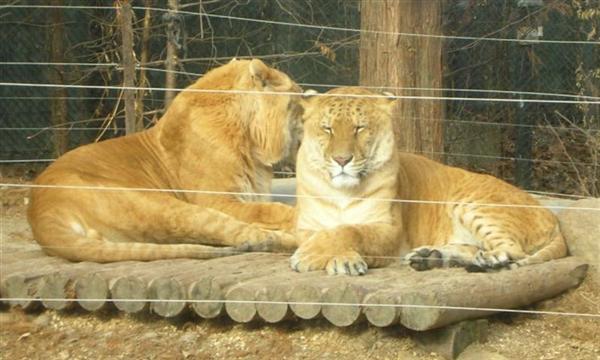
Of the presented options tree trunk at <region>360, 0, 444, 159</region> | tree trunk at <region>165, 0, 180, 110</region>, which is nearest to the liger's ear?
tree trunk at <region>360, 0, 444, 159</region>

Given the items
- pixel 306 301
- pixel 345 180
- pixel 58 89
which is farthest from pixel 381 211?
pixel 58 89

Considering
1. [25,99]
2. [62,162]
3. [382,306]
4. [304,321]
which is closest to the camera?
[382,306]

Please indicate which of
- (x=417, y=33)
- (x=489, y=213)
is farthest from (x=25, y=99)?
(x=489, y=213)

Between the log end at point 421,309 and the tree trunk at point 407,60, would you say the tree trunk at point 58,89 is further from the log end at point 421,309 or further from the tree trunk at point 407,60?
the log end at point 421,309

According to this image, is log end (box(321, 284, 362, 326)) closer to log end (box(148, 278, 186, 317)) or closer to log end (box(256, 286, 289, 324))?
log end (box(256, 286, 289, 324))

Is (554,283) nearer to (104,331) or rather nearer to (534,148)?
(104,331)

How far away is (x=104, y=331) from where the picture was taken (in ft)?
13.9

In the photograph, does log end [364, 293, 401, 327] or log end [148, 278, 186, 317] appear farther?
log end [148, 278, 186, 317]

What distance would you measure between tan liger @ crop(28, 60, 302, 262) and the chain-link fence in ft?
2.60

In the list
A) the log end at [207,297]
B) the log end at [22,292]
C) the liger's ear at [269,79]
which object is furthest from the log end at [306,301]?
the liger's ear at [269,79]

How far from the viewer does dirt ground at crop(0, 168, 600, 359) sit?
4.07m

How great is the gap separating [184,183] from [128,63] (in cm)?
120

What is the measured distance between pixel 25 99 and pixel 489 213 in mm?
3402

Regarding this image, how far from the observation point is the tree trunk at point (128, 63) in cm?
623
